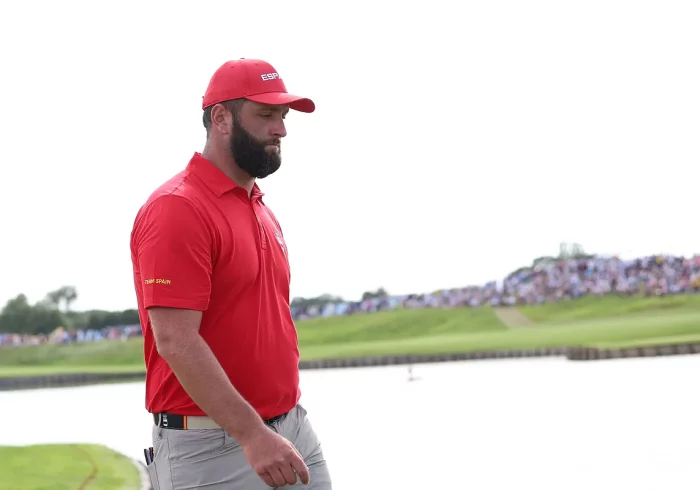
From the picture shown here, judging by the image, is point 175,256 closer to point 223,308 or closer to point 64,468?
point 223,308

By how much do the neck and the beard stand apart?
22mm

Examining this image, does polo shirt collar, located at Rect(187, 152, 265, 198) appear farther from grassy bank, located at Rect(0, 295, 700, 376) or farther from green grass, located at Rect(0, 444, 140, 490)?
grassy bank, located at Rect(0, 295, 700, 376)

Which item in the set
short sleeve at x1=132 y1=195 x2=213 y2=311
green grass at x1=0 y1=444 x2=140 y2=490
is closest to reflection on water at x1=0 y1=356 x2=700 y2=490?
green grass at x1=0 y1=444 x2=140 y2=490

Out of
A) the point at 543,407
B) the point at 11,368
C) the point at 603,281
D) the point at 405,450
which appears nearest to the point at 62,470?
the point at 405,450

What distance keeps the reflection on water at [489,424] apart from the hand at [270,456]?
8596 millimetres

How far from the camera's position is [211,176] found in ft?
11.1

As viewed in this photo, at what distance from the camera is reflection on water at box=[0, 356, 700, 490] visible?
12.5 m

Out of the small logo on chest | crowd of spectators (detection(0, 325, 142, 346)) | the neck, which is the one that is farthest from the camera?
crowd of spectators (detection(0, 325, 142, 346))

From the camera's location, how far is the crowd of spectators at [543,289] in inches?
2271

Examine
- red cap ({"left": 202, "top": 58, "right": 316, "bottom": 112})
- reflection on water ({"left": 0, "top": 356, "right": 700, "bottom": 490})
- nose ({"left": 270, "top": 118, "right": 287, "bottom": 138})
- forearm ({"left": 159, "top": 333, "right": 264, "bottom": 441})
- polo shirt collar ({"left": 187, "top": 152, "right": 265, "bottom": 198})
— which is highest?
red cap ({"left": 202, "top": 58, "right": 316, "bottom": 112})

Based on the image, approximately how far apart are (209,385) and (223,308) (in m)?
0.27

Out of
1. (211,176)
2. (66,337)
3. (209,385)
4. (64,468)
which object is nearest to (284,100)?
(211,176)

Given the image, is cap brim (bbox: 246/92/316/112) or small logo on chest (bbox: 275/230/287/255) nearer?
cap brim (bbox: 246/92/316/112)

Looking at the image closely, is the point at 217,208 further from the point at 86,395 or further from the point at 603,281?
the point at 603,281
